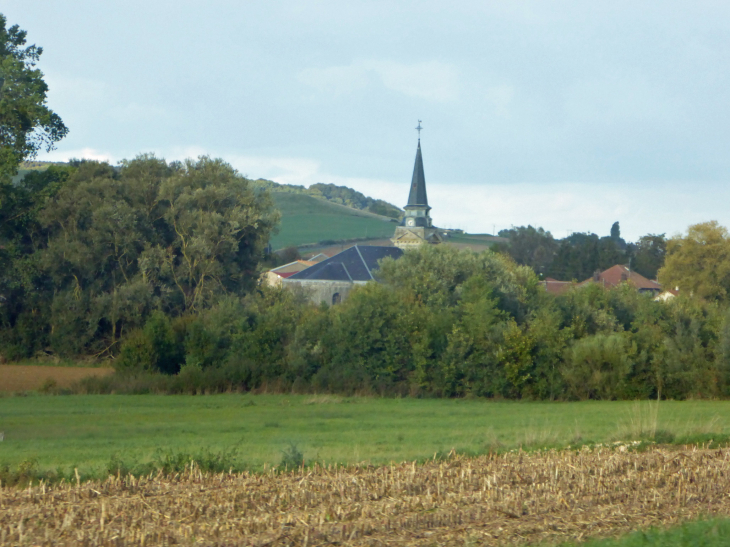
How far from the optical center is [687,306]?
37.0 meters

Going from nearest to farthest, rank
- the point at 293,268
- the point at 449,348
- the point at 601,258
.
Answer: the point at 449,348, the point at 293,268, the point at 601,258

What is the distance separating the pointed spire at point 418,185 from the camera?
405ft

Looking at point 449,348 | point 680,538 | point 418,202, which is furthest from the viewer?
point 418,202

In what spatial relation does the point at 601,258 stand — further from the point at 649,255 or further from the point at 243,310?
the point at 243,310

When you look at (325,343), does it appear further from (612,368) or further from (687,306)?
(687,306)

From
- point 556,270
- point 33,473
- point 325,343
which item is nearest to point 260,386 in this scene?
point 325,343

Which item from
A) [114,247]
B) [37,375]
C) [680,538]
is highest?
[114,247]

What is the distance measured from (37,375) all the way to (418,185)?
91.4 metres

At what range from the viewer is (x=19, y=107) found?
121 ft

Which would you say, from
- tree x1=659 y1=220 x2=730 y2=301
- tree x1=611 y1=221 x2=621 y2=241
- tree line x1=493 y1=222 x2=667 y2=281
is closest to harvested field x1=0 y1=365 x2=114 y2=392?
tree x1=659 y1=220 x2=730 y2=301

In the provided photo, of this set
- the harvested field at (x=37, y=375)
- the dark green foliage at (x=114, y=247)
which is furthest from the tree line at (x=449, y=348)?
the dark green foliage at (x=114, y=247)

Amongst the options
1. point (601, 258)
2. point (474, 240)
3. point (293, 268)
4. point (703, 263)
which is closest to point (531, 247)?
point (601, 258)

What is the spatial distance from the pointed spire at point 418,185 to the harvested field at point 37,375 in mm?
87574

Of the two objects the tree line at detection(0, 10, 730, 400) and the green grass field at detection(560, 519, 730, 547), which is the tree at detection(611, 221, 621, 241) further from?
the green grass field at detection(560, 519, 730, 547)
